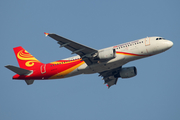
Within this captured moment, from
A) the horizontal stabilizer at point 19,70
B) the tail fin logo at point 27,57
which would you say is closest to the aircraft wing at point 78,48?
the horizontal stabilizer at point 19,70

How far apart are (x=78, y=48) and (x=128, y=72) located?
521 inches

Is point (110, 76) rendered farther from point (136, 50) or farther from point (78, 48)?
point (78, 48)

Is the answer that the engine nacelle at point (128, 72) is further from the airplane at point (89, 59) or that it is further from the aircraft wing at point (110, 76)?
the aircraft wing at point (110, 76)

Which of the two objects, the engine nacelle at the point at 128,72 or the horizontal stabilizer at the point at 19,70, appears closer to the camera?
Answer: the horizontal stabilizer at the point at 19,70

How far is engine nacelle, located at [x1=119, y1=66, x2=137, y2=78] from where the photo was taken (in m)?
49.5

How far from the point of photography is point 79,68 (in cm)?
4488

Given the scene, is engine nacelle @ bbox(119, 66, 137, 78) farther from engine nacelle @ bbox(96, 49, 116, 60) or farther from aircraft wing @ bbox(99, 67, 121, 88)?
engine nacelle @ bbox(96, 49, 116, 60)

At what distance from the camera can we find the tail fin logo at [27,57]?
49553 millimetres

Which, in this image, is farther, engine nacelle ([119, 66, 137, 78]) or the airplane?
engine nacelle ([119, 66, 137, 78])

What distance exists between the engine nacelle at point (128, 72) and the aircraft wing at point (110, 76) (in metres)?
1.32

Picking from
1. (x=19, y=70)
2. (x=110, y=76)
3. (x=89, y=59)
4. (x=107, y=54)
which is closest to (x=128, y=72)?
(x=110, y=76)

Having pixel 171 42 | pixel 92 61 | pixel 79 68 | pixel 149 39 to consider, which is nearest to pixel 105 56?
pixel 92 61

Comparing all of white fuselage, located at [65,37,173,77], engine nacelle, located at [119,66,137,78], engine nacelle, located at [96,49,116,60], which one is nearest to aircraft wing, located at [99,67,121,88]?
engine nacelle, located at [119,66,137,78]

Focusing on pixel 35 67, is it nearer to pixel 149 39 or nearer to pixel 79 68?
pixel 79 68
